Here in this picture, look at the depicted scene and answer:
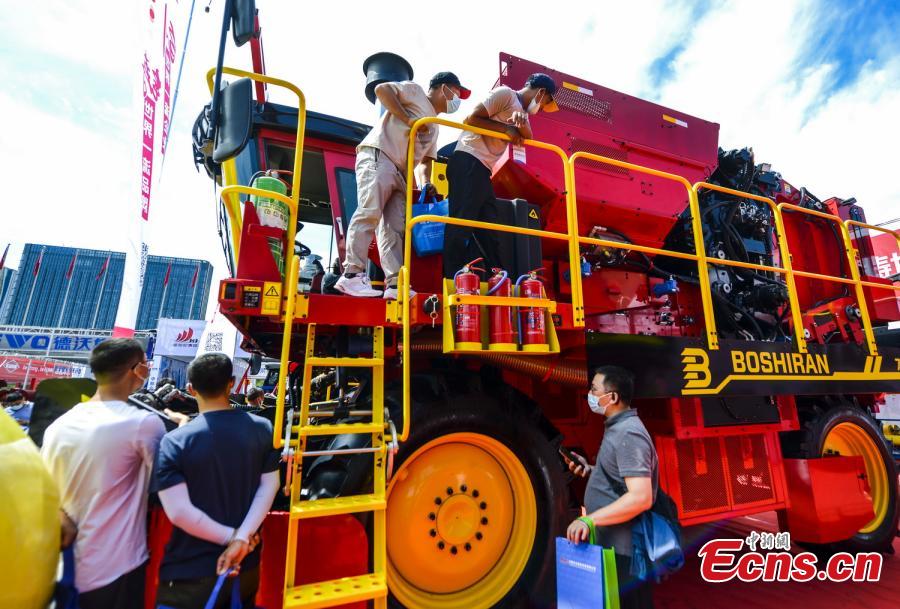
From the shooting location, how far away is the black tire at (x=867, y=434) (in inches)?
174

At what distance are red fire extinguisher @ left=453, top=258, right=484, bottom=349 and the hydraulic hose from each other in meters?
0.30

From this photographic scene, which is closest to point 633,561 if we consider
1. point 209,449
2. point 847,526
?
point 209,449

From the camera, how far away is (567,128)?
4.24 m

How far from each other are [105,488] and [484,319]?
1.89 m

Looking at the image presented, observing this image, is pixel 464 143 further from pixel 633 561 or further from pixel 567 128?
pixel 633 561

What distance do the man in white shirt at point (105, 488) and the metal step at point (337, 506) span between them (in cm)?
63

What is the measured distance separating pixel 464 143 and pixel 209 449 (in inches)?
109

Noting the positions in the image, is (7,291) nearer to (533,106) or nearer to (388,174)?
(388,174)

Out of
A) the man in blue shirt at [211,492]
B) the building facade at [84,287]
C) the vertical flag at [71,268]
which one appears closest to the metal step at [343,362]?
the man in blue shirt at [211,492]

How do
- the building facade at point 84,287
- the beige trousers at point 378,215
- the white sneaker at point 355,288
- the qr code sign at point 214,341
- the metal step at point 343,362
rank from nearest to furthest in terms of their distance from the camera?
1. the metal step at point 343,362
2. the white sneaker at point 355,288
3. the beige trousers at point 378,215
4. the qr code sign at point 214,341
5. the building facade at point 84,287

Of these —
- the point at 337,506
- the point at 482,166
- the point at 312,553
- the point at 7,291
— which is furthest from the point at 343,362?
the point at 7,291

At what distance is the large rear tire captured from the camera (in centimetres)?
458

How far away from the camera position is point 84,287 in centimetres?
6153

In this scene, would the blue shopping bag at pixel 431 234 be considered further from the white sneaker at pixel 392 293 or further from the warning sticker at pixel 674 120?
the warning sticker at pixel 674 120
